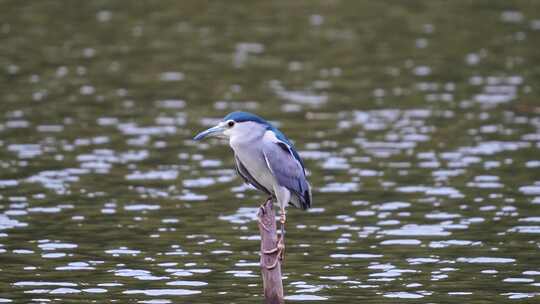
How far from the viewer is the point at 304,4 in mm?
34438

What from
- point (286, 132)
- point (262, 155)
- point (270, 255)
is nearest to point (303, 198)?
point (262, 155)

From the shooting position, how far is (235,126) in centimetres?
1220

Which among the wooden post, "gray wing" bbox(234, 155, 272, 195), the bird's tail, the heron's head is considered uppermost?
the heron's head

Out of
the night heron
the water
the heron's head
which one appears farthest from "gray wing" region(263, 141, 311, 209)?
the water

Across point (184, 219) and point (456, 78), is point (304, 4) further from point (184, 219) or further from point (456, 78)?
point (184, 219)

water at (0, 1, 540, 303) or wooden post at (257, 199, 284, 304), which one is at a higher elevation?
water at (0, 1, 540, 303)

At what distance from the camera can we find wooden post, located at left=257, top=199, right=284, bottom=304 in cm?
1212

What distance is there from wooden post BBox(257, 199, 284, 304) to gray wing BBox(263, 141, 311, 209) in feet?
1.14

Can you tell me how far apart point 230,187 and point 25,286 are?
5.69 meters

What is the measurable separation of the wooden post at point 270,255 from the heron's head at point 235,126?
0.79 m

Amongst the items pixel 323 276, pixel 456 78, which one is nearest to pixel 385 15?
pixel 456 78

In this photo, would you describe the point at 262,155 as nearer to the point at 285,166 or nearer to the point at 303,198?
the point at 285,166

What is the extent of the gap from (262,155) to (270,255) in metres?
1.03

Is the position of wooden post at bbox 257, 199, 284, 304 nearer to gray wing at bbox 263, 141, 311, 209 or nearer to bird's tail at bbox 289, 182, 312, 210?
gray wing at bbox 263, 141, 311, 209
